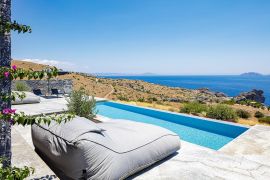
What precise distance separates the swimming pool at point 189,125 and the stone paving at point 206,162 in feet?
6.17

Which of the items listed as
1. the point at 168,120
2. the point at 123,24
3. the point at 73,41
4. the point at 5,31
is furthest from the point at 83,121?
the point at 73,41

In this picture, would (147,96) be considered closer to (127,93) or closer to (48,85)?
(127,93)

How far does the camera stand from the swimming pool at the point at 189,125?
8.36 meters

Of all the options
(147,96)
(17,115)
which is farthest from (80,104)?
(147,96)

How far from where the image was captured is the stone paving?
3970mm

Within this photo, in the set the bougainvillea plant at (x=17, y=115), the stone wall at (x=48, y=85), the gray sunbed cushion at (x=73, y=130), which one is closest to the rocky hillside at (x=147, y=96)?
the stone wall at (x=48, y=85)

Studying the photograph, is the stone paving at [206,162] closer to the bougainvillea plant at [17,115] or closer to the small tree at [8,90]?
the small tree at [8,90]

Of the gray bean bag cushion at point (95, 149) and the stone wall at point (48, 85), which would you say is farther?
the stone wall at point (48, 85)

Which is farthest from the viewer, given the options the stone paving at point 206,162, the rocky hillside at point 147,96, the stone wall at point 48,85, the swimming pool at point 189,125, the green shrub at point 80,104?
the stone wall at point 48,85

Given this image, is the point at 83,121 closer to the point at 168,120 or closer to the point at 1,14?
the point at 1,14

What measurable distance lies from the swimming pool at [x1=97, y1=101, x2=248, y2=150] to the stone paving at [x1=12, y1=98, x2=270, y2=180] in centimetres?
188

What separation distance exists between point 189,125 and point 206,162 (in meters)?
5.51

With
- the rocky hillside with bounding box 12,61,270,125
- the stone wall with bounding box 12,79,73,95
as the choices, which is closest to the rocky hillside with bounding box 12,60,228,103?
the rocky hillside with bounding box 12,61,270,125

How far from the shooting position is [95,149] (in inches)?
132
